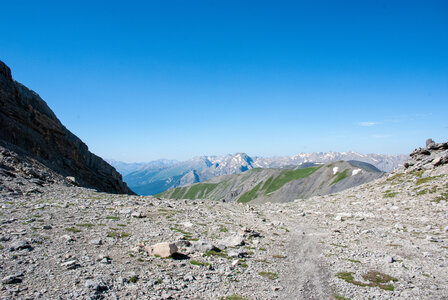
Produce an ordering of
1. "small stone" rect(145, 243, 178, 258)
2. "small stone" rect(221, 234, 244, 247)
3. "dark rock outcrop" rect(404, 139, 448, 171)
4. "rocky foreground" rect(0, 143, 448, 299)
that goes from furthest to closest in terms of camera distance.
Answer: "dark rock outcrop" rect(404, 139, 448, 171), "small stone" rect(221, 234, 244, 247), "small stone" rect(145, 243, 178, 258), "rocky foreground" rect(0, 143, 448, 299)

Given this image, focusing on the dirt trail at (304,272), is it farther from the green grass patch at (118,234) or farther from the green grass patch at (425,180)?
the green grass patch at (425,180)

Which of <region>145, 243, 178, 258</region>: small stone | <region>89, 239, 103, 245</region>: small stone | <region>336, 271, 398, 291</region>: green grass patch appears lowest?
<region>336, 271, 398, 291</region>: green grass patch

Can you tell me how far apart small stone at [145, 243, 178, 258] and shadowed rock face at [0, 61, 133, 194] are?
4046 cm

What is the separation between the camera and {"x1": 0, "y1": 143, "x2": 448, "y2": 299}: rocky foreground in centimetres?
1250

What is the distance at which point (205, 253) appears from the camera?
1812 cm

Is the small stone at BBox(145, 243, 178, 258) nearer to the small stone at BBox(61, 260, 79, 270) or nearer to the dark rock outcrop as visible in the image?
the small stone at BBox(61, 260, 79, 270)

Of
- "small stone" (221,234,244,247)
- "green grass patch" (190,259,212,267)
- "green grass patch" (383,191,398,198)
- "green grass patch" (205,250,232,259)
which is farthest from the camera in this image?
"green grass patch" (383,191,398,198)

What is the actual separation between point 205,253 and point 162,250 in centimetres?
337

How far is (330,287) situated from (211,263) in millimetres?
7504

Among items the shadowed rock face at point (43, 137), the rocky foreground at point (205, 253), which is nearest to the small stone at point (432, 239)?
the rocky foreground at point (205, 253)

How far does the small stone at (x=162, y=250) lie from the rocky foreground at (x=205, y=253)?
19 cm

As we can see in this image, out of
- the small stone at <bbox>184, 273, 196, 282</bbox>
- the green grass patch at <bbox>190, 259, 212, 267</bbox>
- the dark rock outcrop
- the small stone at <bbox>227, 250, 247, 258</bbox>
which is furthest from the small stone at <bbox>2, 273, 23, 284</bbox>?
the dark rock outcrop

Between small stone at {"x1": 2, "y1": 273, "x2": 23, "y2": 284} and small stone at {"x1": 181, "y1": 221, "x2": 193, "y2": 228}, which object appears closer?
small stone at {"x1": 2, "y1": 273, "x2": 23, "y2": 284}

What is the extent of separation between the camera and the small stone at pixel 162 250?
53.4ft
